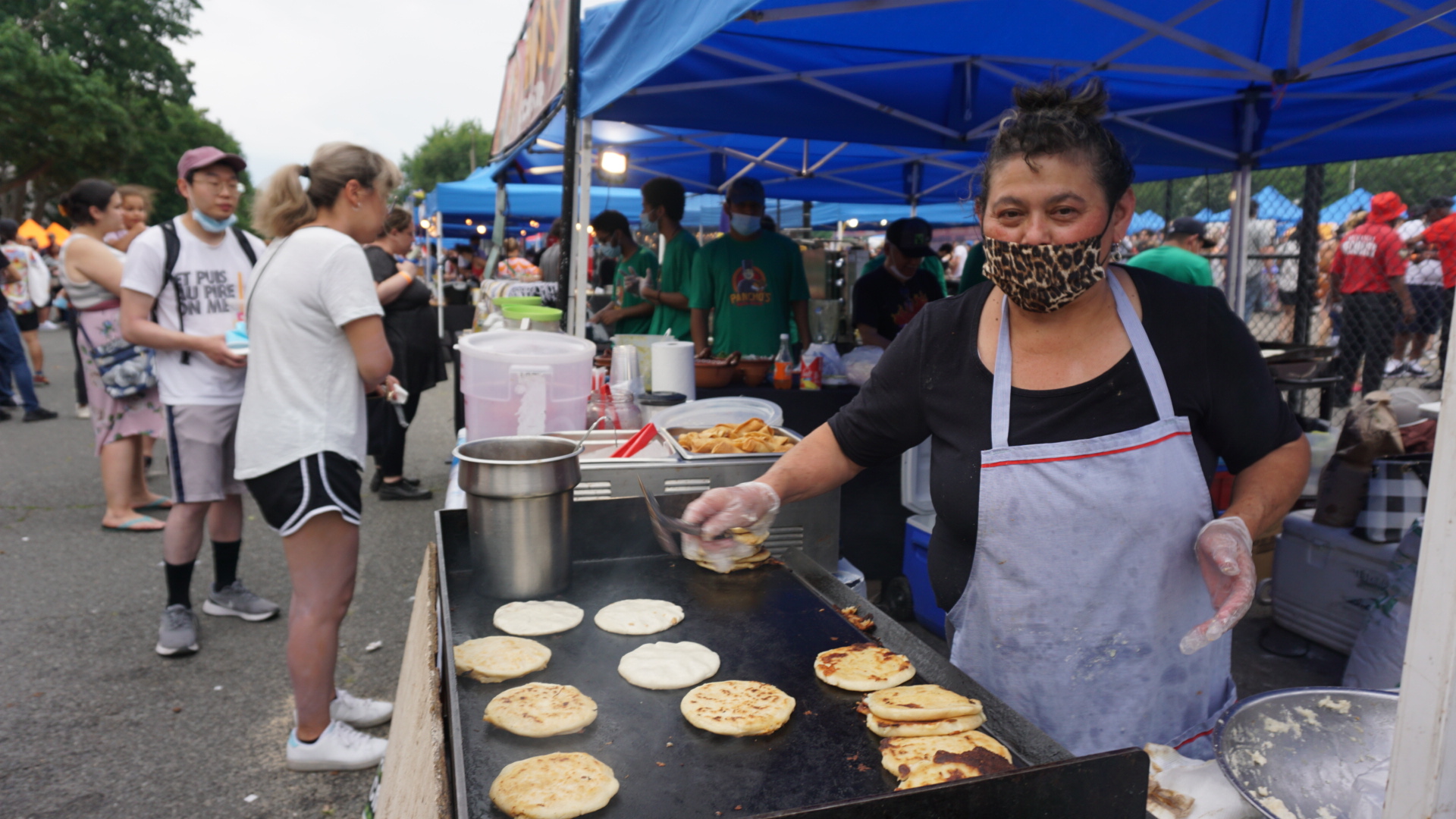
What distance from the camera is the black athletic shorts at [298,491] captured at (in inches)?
103

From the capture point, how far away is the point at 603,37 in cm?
380

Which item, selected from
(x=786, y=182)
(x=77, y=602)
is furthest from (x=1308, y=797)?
(x=786, y=182)

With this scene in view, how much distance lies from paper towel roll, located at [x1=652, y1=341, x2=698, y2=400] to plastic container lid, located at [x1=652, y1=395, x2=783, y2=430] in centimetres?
40

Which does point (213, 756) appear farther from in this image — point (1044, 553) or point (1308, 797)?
point (1308, 797)

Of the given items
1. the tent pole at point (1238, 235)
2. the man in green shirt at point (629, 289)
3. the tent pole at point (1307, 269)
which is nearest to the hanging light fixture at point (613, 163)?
the man in green shirt at point (629, 289)

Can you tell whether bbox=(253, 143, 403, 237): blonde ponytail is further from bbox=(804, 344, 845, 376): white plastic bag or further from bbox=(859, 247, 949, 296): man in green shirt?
bbox=(859, 247, 949, 296): man in green shirt

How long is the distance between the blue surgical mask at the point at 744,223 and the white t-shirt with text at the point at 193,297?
2.69 meters

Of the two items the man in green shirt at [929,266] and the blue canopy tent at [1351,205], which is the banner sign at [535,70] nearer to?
the man in green shirt at [929,266]

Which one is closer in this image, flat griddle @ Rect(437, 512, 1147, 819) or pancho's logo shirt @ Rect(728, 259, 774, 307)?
flat griddle @ Rect(437, 512, 1147, 819)

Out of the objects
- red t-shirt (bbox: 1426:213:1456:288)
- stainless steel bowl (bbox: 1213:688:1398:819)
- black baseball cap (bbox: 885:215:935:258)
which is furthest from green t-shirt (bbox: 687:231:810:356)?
red t-shirt (bbox: 1426:213:1456:288)

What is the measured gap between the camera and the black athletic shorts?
2604 millimetres

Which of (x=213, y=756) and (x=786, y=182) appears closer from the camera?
(x=213, y=756)

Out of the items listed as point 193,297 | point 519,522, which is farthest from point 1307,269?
point 193,297

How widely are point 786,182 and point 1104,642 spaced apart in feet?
32.2
